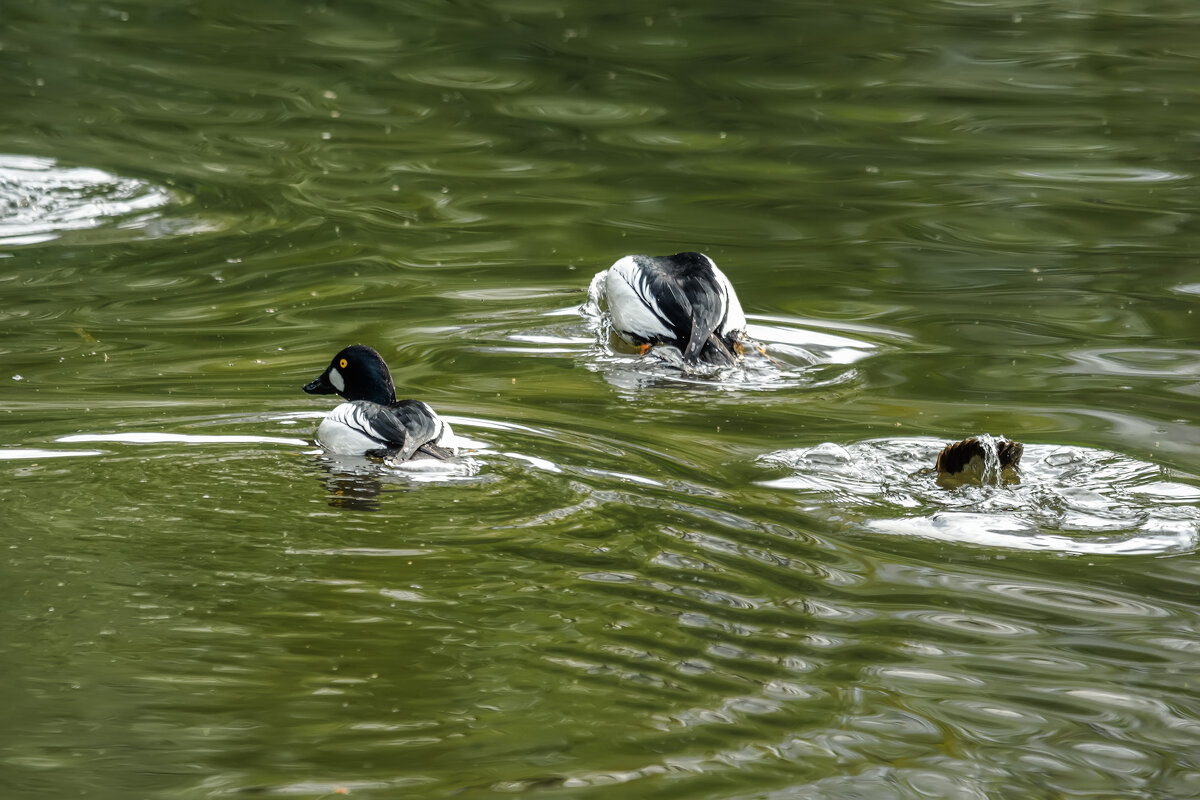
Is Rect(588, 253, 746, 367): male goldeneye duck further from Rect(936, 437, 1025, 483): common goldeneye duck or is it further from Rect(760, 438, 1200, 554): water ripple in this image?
A: Rect(936, 437, 1025, 483): common goldeneye duck

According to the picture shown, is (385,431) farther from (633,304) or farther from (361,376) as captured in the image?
(633,304)

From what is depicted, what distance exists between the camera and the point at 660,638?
5234mm

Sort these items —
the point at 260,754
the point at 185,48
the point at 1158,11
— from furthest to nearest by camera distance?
the point at 1158,11
the point at 185,48
the point at 260,754

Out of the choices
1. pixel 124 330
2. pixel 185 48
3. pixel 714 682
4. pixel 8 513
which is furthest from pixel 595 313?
pixel 185 48

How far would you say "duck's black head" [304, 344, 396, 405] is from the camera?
7.57 m

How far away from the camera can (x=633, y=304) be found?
915 cm

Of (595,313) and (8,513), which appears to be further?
(595,313)

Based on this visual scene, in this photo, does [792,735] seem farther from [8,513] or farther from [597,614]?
[8,513]

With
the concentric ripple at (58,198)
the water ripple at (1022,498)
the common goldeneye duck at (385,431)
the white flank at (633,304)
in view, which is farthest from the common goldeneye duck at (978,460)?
the concentric ripple at (58,198)

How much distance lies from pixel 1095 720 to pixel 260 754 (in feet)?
7.84

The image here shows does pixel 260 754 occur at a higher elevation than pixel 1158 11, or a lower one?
lower

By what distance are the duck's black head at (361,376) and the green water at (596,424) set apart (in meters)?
0.21

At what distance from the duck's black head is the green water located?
206 millimetres

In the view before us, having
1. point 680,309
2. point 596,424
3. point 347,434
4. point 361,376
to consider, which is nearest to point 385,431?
point 347,434
